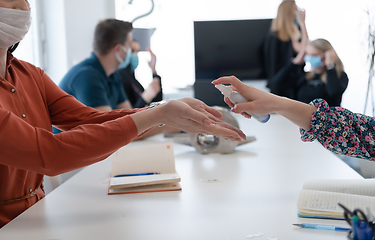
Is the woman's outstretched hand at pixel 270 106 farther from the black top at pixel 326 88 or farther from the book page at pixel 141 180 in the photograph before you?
the black top at pixel 326 88

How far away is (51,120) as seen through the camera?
4.33ft

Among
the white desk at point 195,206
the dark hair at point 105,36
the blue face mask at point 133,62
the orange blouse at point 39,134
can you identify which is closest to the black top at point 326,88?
the blue face mask at point 133,62

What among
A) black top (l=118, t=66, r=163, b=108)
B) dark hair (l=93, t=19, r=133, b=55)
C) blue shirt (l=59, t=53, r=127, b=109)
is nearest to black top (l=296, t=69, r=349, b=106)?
black top (l=118, t=66, r=163, b=108)

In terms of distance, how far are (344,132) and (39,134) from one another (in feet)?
2.76

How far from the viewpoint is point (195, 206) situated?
103 centimetres

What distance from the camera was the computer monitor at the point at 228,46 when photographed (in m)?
3.57

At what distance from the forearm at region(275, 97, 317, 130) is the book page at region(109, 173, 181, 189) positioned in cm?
41

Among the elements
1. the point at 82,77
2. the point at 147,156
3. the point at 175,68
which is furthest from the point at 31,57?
the point at 147,156

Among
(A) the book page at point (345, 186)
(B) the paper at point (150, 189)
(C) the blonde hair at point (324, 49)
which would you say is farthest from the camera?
(C) the blonde hair at point (324, 49)

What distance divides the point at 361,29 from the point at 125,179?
2.56 m

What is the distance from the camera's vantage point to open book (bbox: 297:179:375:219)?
907 millimetres

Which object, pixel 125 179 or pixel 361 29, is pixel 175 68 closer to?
pixel 361 29

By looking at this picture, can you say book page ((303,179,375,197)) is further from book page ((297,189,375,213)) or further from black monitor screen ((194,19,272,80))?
black monitor screen ((194,19,272,80))

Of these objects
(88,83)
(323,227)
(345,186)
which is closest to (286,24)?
(88,83)
